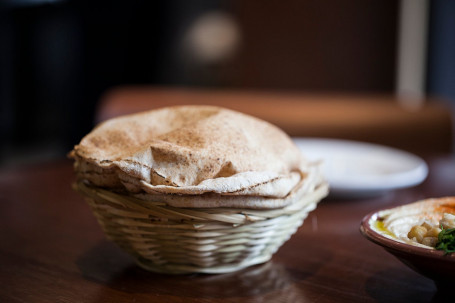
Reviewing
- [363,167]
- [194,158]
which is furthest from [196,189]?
[363,167]

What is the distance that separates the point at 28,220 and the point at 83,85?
2.97 metres

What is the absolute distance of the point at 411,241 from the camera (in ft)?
1.63

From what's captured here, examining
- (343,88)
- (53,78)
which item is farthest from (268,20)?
(53,78)

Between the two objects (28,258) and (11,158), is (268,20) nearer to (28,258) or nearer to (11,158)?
(11,158)

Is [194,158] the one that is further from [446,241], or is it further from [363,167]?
[363,167]

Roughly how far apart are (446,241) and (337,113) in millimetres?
Result: 1607

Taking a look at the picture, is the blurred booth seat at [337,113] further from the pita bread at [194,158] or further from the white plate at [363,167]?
the pita bread at [194,158]

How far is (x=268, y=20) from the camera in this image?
354 centimetres

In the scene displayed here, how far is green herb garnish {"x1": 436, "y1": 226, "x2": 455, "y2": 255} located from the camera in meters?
0.46

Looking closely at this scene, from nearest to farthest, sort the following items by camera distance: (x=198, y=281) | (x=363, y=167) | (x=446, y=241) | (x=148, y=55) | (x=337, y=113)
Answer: (x=446, y=241) < (x=198, y=281) < (x=363, y=167) < (x=337, y=113) < (x=148, y=55)

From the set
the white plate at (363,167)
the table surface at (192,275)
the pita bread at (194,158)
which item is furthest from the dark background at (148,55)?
the pita bread at (194,158)

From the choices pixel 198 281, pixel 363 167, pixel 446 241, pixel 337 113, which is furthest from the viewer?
pixel 337 113

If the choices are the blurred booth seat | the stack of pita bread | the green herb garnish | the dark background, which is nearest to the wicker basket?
the stack of pita bread

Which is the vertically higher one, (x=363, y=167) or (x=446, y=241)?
A: (x=446, y=241)
